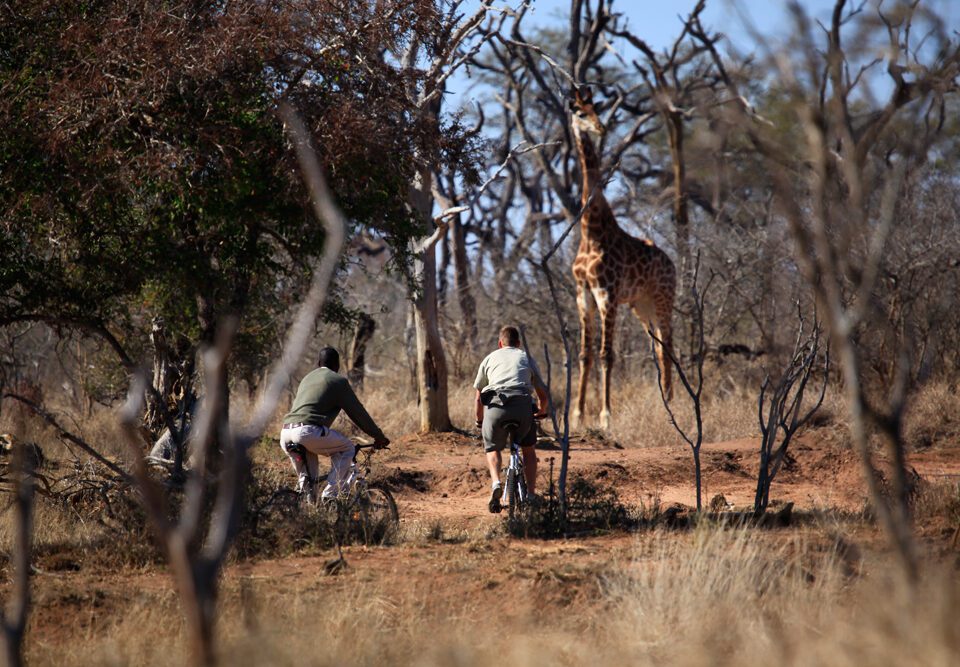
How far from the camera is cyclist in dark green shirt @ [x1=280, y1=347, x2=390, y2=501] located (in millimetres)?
8227

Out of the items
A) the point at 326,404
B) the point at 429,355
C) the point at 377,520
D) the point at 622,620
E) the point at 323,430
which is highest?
the point at 429,355

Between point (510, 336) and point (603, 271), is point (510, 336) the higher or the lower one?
the lower one

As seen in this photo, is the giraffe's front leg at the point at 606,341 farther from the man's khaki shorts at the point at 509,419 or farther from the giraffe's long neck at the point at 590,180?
the man's khaki shorts at the point at 509,419

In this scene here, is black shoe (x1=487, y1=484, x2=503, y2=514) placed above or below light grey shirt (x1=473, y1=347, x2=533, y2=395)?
below

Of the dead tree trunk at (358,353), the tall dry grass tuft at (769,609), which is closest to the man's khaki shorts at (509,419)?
the tall dry grass tuft at (769,609)

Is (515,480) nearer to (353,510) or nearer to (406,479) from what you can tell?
(353,510)

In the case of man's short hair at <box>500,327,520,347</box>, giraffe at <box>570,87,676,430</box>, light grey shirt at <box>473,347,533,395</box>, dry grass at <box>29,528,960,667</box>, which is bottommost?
dry grass at <box>29,528,960,667</box>

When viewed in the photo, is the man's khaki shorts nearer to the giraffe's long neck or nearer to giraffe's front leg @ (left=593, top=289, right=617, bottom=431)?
giraffe's front leg @ (left=593, top=289, right=617, bottom=431)

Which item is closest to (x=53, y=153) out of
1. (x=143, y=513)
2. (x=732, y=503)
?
(x=143, y=513)

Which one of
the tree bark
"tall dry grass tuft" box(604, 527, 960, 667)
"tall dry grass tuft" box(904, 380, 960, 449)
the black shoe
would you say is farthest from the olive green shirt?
"tall dry grass tuft" box(904, 380, 960, 449)

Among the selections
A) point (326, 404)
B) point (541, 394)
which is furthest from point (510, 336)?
point (326, 404)

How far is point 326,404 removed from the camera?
8305 mm

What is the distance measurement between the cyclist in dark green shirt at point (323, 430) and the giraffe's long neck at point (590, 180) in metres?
6.00

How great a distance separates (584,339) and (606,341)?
0.36 m
